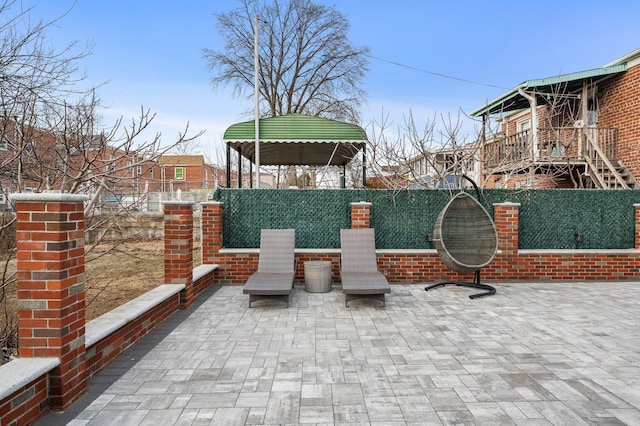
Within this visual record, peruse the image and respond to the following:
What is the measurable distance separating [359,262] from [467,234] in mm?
2104

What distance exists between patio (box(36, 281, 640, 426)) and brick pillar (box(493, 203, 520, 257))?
66.9 inches

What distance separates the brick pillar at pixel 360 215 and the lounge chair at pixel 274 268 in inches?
47.7

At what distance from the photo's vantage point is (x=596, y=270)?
6949 mm

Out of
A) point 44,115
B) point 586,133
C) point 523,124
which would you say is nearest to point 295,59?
point 523,124

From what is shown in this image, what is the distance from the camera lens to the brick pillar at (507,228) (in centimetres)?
683

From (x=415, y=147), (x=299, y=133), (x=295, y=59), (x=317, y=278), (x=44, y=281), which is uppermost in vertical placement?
(x=295, y=59)

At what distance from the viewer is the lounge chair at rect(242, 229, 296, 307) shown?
5074 mm

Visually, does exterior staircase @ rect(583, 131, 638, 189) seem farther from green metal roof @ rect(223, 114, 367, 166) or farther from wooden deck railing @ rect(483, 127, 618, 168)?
green metal roof @ rect(223, 114, 367, 166)

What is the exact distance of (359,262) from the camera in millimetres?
6148

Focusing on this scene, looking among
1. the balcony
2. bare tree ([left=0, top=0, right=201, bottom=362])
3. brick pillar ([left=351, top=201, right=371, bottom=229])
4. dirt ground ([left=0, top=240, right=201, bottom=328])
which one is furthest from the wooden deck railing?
dirt ground ([left=0, top=240, right=201, bottom=328])

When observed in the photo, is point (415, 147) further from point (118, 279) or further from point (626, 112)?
point (118, 279)

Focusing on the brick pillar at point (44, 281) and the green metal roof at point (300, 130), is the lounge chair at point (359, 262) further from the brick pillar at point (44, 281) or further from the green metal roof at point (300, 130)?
the brick pillar at point (44, 281)

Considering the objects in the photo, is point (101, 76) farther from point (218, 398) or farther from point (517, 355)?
point (517, 355)

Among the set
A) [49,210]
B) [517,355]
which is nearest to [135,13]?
[49,210]
